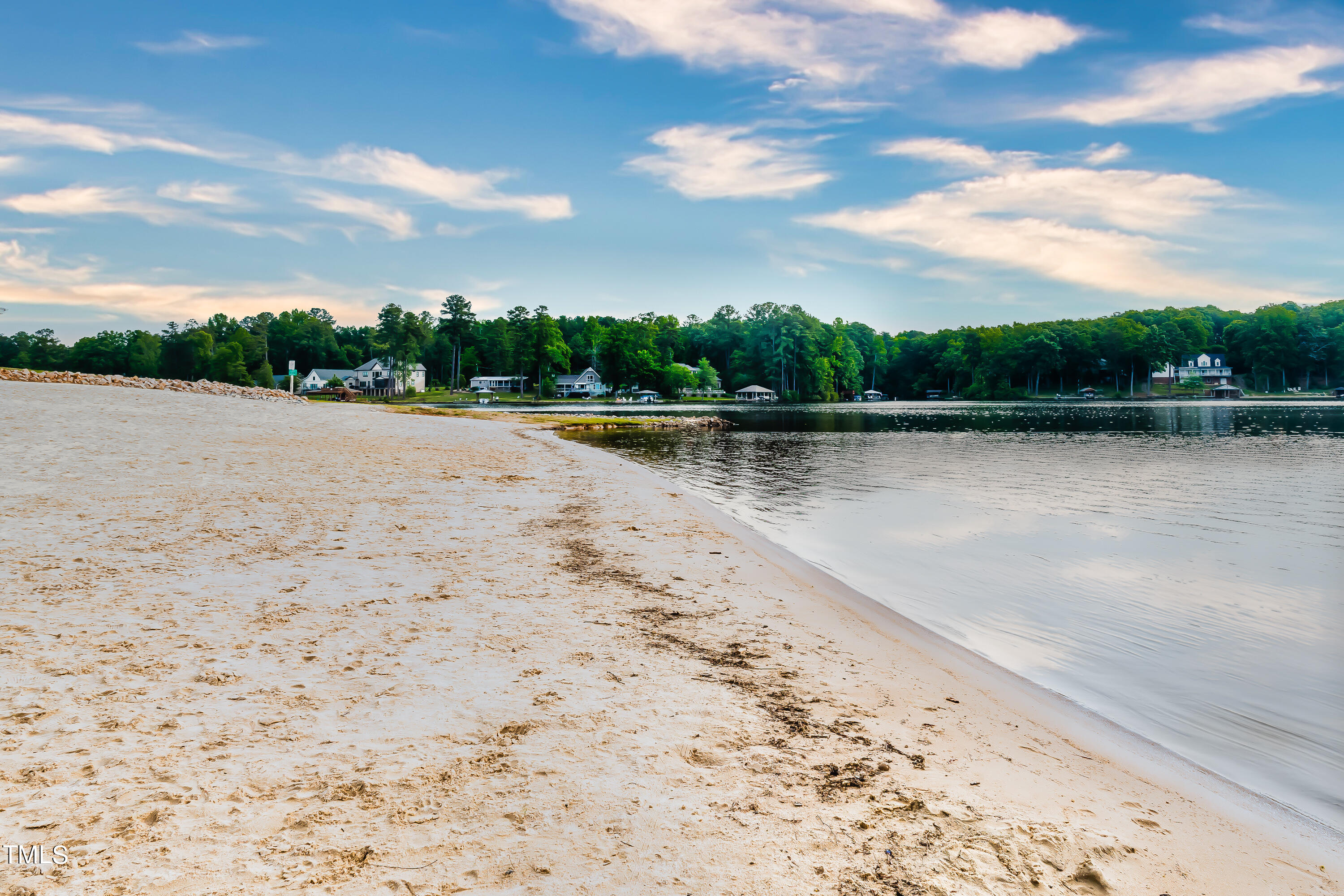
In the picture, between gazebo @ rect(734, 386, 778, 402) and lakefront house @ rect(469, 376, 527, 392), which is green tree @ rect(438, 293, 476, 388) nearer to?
lakefront house @ rect(469, 376, 527, 392)

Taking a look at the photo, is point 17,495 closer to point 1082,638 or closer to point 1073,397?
point 1082,638

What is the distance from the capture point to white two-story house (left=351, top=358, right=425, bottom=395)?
415 ft

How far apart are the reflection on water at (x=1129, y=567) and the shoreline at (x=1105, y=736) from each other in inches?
7.5

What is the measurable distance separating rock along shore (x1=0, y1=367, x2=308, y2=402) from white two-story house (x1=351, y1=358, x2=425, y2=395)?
Result: 247 ft

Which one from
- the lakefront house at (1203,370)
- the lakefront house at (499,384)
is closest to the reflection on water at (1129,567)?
the lakefront house at (499,384)

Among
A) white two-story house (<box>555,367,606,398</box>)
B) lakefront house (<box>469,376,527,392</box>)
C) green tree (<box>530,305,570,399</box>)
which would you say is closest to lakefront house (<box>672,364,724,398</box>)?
white two-story house (<box>555,367,606,398</box>)

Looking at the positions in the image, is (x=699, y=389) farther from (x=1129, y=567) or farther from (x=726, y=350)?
(x=1129, y=567)

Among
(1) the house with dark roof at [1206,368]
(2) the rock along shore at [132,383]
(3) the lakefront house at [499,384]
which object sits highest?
(1) the house with dark roof at [1206,368]

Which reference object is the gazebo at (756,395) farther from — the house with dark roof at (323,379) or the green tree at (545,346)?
the house with dark roof at (323,379)

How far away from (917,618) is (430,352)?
154 m

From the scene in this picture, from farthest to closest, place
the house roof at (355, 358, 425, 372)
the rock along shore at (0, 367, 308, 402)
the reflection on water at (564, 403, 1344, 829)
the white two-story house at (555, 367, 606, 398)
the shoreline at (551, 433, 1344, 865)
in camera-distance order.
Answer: the white two-story house at (555, 367, 606, 398) < the house roof at (355, 358, 425, 372) < the rock along shore at (0, 367, 308, 402) < the reflection on water at (564, 403, 1344, 829) < the shoreline at (551, 433, 1344, 865)

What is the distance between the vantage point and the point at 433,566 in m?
8.23

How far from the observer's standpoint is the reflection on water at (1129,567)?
5.72 meters

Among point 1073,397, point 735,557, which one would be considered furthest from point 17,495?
point 1073,397
